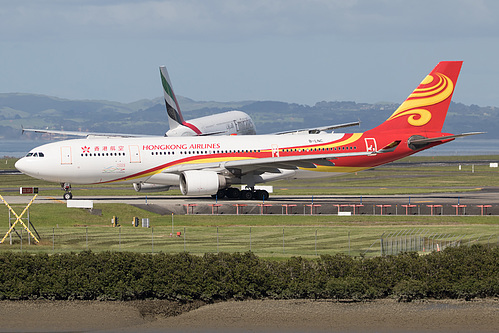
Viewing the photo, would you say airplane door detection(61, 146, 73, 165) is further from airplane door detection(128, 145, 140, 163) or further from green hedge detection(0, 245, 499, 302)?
green hedge detection(0, 245, 499, 302)

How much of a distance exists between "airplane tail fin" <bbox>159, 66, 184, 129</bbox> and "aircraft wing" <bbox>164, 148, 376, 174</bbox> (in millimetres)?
41529

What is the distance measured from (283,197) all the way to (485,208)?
18748 millimetres

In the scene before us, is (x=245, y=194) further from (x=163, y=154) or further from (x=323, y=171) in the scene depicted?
(x=163, y=154)

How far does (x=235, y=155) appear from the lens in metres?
65.9

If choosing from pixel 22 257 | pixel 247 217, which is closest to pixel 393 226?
pixel 247 217

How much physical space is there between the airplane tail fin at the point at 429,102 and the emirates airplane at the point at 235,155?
9 centimetres

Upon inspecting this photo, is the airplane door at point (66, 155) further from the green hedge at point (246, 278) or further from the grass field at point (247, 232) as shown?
the green hedge at point (246, 278)

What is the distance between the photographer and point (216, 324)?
30109mm

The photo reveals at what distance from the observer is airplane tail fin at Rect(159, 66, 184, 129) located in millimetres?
106625

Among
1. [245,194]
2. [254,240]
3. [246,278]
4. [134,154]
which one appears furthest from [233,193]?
[246,278]

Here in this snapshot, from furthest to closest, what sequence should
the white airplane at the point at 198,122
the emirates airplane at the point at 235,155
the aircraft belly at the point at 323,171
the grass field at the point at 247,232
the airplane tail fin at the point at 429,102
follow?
1. the white airplane at the point at 198,122
2. the airplane tail fin at the point at 429,102
3. the aircraft belly at the point at 323,171
4. the emirates airplane at the point at 235,155
5. the grass field at the point at 247,232

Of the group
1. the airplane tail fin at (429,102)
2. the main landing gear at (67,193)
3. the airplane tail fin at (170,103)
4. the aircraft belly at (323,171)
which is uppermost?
the airplane tail fin at (170,103)

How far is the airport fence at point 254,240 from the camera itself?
40.8 metres

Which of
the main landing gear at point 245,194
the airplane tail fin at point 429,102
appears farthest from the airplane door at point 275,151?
the airplane tail fin at point 429,102
